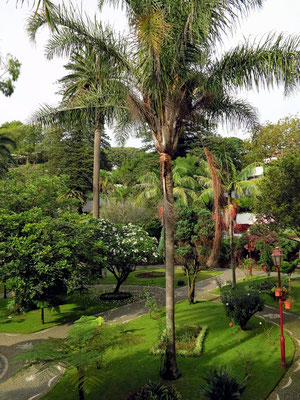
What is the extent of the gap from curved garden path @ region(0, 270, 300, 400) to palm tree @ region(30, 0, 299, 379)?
3.22 m

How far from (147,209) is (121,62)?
89.3ft

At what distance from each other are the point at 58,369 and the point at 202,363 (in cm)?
441

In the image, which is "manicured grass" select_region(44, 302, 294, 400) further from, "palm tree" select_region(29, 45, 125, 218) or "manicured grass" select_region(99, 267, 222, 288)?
"manicured grass" select_region(99, 267, 222, 288)

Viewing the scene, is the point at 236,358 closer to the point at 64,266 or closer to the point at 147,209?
the point at 64,266

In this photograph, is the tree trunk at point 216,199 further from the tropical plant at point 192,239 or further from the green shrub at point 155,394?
the tropical plant at point 192,239

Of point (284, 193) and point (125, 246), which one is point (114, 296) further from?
point (284, 193)

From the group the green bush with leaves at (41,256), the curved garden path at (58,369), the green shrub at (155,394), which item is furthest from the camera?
the green bush with leaves at (41,256)

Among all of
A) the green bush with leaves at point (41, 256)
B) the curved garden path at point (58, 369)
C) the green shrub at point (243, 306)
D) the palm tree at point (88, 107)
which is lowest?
the curved garden path at point (58, 369)

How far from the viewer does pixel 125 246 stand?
18.9 metres

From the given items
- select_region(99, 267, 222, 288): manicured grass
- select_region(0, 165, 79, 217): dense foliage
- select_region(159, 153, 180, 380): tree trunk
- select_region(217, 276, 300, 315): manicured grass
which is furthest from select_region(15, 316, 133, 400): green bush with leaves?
select_region(99, 267, 222, 288): manicured grass

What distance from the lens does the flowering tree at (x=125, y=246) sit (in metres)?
18.5

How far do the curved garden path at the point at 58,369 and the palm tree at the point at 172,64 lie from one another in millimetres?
3222

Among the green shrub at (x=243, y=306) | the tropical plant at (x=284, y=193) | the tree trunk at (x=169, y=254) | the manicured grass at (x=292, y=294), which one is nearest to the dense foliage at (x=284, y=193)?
the tropical plant at (x=284, y=193)

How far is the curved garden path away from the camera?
926 centimetres
